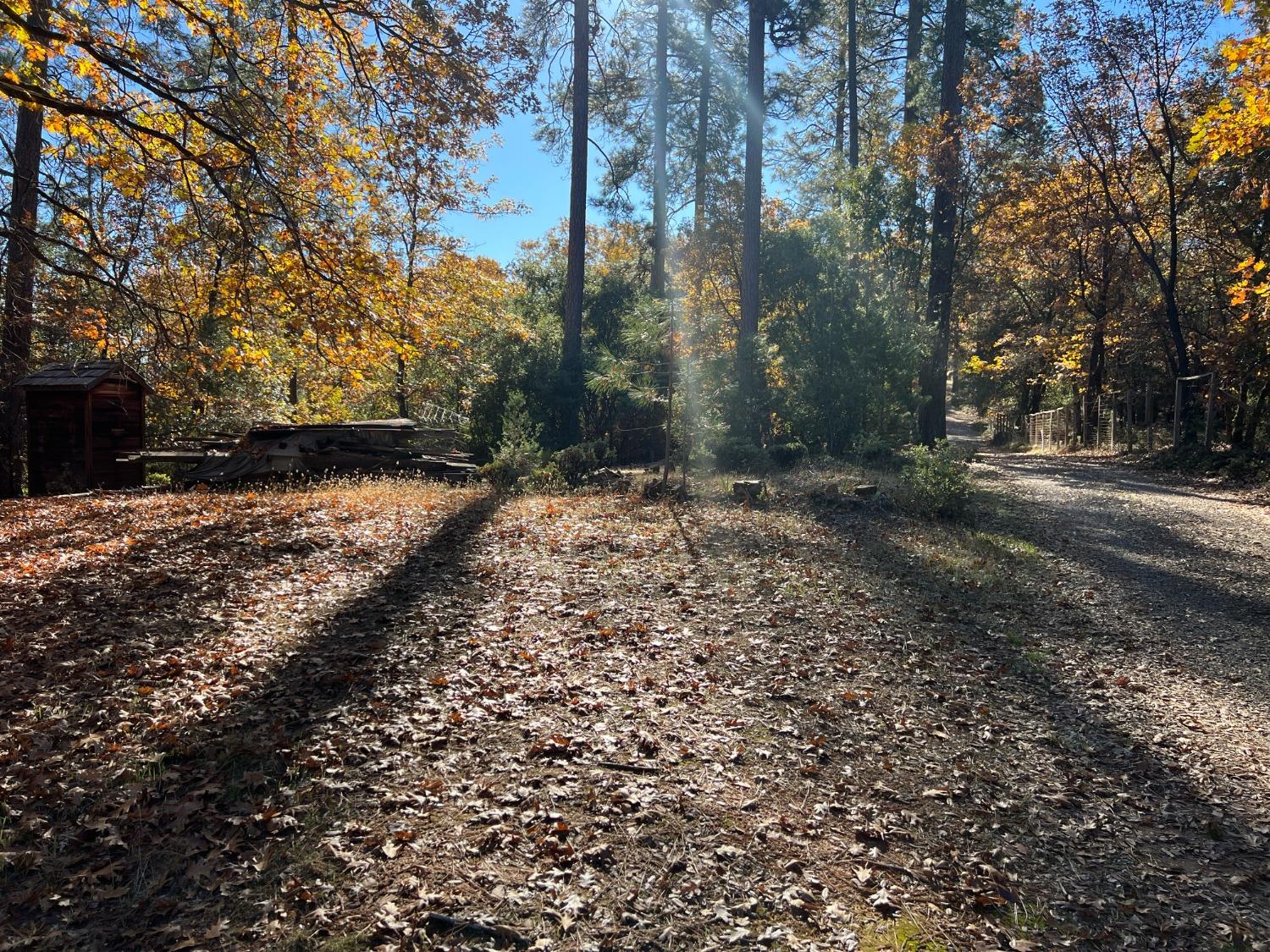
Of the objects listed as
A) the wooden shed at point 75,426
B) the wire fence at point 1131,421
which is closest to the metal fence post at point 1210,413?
the wire fence at point 1131,421

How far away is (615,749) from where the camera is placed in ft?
13.7

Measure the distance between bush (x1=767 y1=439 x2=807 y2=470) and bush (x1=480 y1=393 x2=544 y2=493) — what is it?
441 cm

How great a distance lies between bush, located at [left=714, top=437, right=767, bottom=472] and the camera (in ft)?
45.0

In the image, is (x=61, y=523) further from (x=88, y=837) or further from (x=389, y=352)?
(x=88, y=837)

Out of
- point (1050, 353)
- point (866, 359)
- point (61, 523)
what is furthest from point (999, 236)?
point (61, 523)

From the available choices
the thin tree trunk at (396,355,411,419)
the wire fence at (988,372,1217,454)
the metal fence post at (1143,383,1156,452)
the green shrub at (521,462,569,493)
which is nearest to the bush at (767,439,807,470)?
the green shrub at (521,462,569,493)

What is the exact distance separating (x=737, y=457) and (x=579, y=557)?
6.35 m

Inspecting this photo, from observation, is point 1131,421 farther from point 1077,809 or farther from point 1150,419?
point 1077,809

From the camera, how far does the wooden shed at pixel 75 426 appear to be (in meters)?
12.8

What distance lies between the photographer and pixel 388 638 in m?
5.59

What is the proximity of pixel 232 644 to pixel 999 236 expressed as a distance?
23716mm

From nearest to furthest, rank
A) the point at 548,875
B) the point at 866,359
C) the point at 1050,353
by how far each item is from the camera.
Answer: the point at 548,875 < the point at 866,359 < the point at 1050,353

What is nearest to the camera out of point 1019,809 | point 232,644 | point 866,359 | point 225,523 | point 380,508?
point 1019,809

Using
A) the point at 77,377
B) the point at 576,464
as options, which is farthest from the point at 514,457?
the point at 77,377
